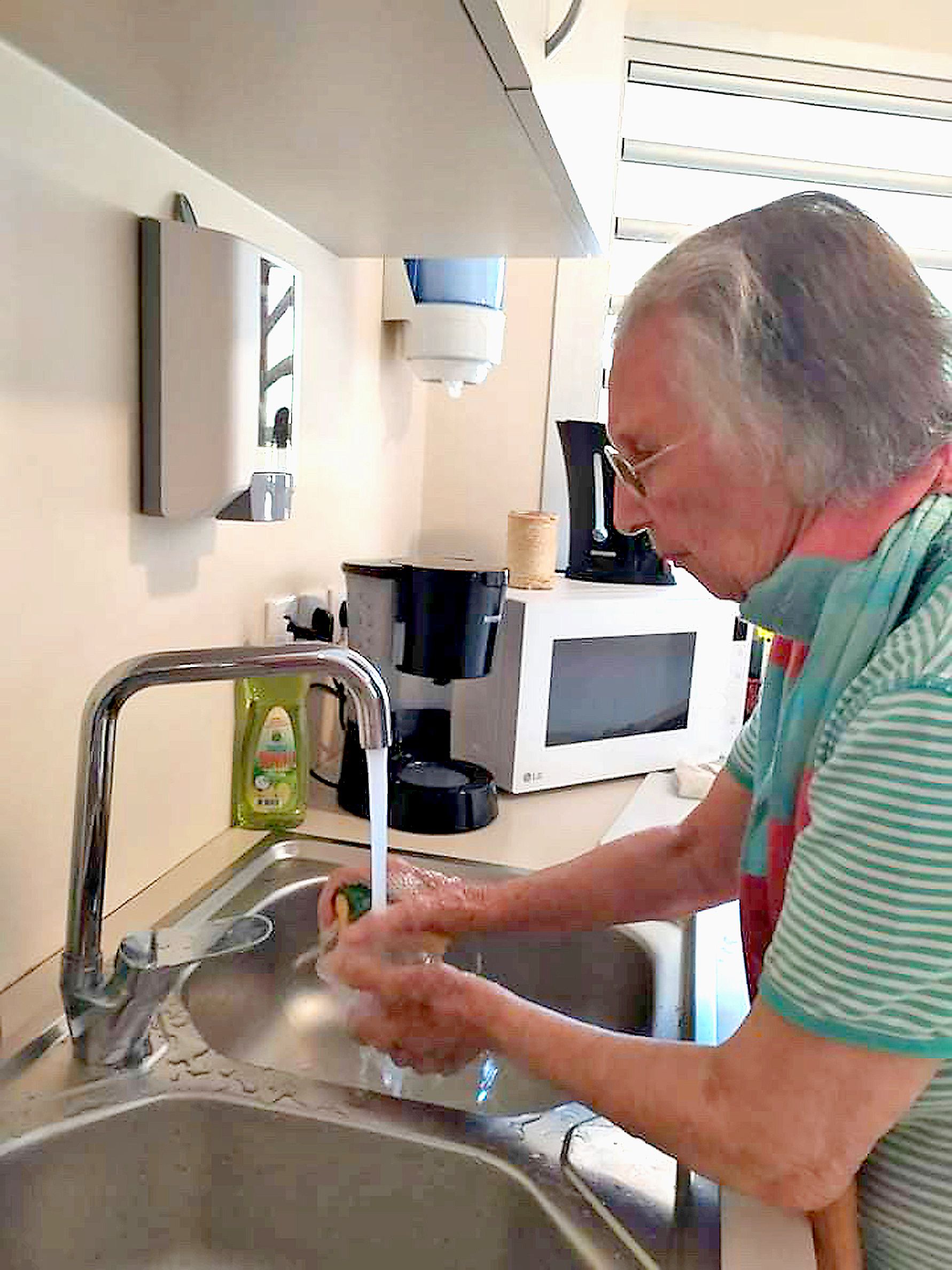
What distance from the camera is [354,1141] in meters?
A: 0.76

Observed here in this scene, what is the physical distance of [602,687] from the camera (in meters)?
1.55

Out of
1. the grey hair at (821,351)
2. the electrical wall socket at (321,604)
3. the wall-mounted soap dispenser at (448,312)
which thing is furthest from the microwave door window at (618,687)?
the grey hair at (821,351)

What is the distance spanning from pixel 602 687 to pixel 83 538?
84 cm

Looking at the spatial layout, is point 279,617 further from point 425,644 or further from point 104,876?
point 104,876

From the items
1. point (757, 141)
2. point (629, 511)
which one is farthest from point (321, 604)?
point (757, 141)

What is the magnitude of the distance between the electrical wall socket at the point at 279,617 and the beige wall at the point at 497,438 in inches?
28.5

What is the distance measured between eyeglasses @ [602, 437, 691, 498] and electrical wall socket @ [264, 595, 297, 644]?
0.57 meters

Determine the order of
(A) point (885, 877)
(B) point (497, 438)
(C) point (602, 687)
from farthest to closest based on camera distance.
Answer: (B) point (497, 438)
(C) point (602, 687)
(A) point (885, 877)

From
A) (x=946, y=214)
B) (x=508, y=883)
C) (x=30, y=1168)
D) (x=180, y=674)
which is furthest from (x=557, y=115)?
(x=946, y=214)

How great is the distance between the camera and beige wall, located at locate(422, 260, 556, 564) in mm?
1967

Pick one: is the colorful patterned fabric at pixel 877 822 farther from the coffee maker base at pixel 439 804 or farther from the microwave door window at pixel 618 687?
the microwave door window at pixel 618 687

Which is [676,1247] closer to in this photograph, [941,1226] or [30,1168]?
[941,1226]

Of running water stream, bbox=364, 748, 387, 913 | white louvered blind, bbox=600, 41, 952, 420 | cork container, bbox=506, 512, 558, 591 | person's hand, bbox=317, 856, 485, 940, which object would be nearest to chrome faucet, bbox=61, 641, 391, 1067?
running water stream, bbox=364, 748, 387, 913

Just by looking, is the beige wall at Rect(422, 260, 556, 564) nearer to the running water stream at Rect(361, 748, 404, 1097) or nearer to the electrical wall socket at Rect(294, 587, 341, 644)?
the electrical wall socket at Rect(294, 587, 341, 644)
